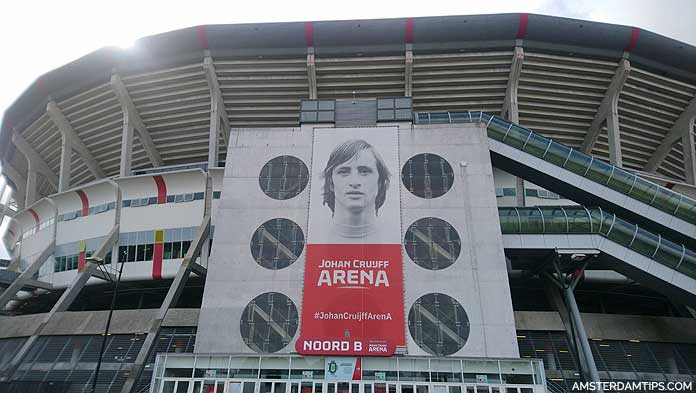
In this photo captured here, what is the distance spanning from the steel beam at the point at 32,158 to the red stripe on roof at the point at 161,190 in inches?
596

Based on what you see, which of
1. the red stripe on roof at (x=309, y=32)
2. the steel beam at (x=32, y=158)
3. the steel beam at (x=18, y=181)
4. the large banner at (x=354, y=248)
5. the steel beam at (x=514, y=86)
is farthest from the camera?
the steel beam at (x=18, y=181)

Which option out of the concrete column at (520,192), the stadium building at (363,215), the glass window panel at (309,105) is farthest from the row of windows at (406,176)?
the concrete column at (520,192)

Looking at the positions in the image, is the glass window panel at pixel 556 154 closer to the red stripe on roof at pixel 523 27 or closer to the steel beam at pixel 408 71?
the red stripe on roof at pixel 523 27

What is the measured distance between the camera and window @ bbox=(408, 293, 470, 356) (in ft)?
80.2

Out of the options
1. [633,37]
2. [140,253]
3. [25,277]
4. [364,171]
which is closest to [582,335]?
[364,171]

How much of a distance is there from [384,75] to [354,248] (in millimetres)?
15593

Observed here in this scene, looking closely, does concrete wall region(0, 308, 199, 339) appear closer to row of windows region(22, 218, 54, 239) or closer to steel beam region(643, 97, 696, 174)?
row of windows region(22, 218, 54, 239)

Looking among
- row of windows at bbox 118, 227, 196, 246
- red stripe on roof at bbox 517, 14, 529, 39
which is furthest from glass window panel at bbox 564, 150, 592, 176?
row of windows at bbox 118, 227, 196, 246

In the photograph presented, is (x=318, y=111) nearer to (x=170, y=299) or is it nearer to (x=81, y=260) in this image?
(x=170, y=299)

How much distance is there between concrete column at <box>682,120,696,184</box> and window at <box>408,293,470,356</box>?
23402 mm

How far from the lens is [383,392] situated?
880 inches

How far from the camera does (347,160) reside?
2944 centimetres

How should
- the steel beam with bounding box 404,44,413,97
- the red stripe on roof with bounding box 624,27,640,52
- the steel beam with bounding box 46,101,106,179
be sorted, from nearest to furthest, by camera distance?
1. the red stripe on roof with bounding box 624,27,640,52
2. the steel beam with bounding box 404,44,413,97
3. the steel beam with bounding box 46,101,106,179

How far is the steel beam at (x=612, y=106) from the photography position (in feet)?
117
